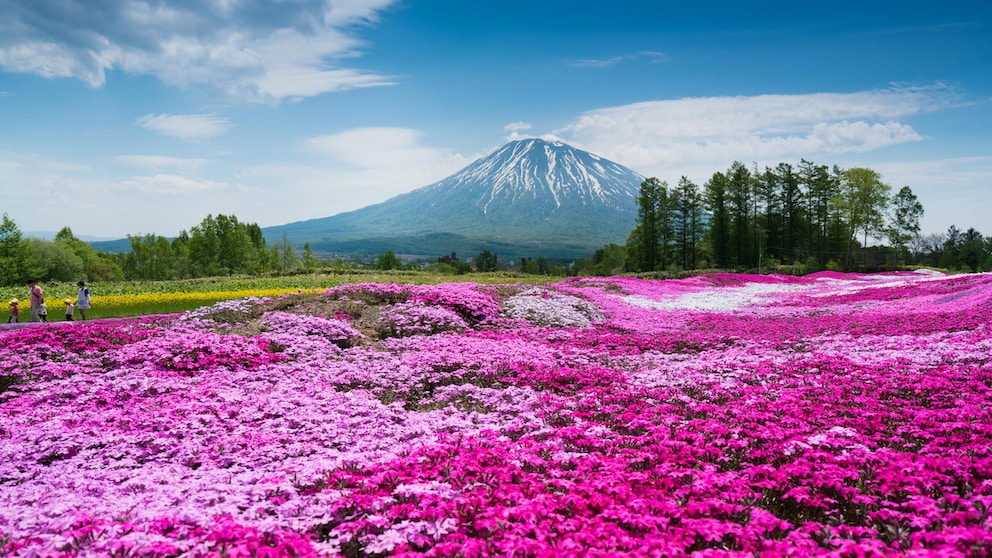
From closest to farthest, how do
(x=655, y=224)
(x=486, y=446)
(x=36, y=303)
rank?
(x=486, y=446)
(x=36, y=303)
(x=655, y=224)

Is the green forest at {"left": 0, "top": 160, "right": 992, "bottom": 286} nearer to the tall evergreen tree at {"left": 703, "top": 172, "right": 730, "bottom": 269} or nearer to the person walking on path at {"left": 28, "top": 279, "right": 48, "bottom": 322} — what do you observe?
the tall evergreen tree at {"left": 703, "top": 172, "right": 730, "bottom": 269}

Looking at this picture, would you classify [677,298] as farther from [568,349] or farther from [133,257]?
[133,257]

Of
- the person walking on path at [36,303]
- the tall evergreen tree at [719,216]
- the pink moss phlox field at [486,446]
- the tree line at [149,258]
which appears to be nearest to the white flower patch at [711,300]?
the pink moss phlox field at [486,446]

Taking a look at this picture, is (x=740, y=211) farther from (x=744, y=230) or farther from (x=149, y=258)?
(x=149, y=258)

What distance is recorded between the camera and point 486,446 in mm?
6543

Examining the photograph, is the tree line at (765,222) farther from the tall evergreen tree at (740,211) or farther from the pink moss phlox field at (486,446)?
the pink moss phlox field at (486,446)

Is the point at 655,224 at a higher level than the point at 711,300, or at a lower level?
higher

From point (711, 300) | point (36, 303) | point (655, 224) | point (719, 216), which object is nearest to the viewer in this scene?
point (36, 303)

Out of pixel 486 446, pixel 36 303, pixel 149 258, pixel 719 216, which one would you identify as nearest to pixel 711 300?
pixel 486 446

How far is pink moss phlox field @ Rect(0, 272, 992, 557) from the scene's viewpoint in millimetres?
4266

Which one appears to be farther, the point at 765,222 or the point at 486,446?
the point at 765,222

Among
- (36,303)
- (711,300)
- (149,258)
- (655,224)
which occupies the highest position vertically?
(655,224)

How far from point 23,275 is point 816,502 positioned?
271 ft

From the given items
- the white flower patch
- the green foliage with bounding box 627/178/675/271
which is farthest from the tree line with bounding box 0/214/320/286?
the white flower patch
